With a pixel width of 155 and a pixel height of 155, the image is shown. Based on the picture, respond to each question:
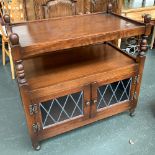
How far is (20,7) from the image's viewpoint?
6.51 feet

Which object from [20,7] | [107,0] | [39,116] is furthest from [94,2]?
[39,116]

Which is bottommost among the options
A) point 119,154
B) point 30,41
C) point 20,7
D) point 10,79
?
point 119,154

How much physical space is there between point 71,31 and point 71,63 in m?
0.28

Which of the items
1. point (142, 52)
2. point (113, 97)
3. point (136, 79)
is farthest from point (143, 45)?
point (113, 97)

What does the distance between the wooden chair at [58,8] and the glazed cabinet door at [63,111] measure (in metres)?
0.99

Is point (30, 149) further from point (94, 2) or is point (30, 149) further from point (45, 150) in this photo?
point (94, 2)

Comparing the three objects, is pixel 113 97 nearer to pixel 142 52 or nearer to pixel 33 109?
pixel 142 52

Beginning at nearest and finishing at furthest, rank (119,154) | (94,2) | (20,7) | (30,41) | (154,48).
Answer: (30,41) < (119,154) < (20,7) < (94,2) < (154,48)

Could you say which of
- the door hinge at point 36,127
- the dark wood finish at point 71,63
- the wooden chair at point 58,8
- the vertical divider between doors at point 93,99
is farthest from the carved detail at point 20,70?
the wooden chair at point 58,8

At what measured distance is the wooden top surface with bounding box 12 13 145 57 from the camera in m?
1.12

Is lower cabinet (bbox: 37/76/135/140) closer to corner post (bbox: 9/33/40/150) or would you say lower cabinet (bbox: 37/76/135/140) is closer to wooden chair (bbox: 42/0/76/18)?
corner post (bbox: 9/33/40/150)

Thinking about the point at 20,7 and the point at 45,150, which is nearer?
the point at 45,150

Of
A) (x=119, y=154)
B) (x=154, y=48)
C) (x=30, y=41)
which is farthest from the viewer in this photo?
(x=154, y=48)

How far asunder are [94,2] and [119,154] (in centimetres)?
160
